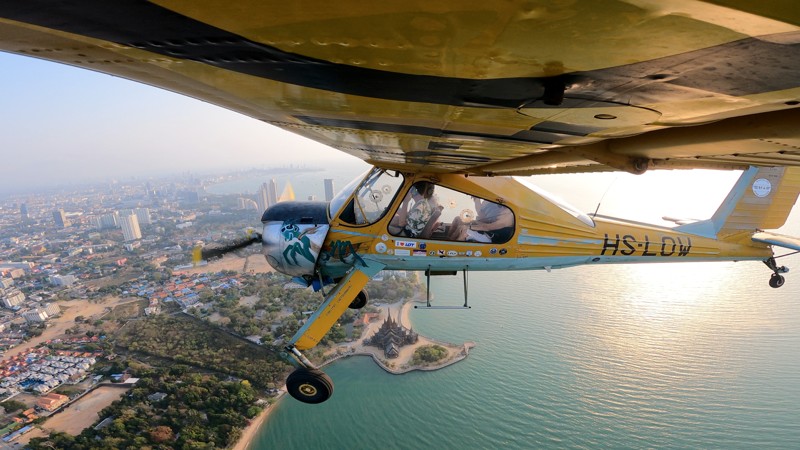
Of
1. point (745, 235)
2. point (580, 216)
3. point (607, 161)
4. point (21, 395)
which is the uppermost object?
point (607, 161)

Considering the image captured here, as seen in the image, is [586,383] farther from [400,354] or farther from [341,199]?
[341,199]

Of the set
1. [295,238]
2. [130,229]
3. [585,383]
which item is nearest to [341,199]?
[295,238]

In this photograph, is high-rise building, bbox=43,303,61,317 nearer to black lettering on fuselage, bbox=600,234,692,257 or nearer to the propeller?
the propeller

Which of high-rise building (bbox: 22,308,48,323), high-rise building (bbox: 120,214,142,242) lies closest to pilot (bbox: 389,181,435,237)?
high-rise building (bbox: 22,308,48,323)

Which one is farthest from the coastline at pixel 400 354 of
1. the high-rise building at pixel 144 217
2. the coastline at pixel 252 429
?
the high-rise building at pixel 144 217

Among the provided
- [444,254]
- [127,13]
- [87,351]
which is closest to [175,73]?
[127,13]

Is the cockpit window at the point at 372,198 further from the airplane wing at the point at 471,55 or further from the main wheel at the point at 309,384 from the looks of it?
the airplane wing at the point at 471,55

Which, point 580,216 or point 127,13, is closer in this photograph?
point 127,13

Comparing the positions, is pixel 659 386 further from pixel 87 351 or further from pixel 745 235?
pixel 87 351
